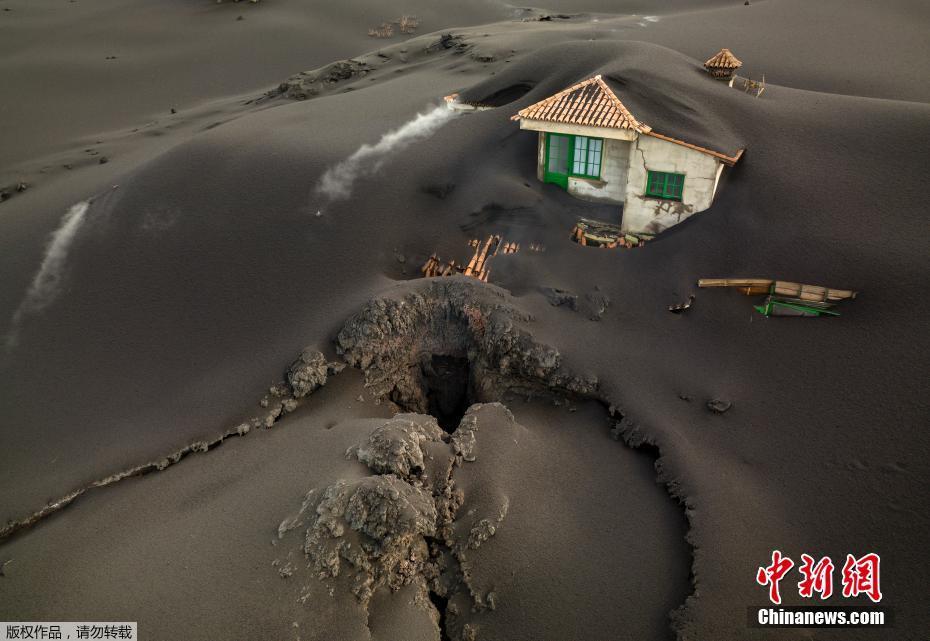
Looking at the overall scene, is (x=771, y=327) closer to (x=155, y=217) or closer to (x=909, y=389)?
(x=909, y=389)

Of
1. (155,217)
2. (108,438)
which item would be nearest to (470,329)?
(108,438)

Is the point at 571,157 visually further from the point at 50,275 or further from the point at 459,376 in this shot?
the point at 50,275

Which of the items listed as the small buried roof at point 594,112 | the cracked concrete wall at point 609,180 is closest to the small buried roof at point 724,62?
the small buried roof at point 594,112

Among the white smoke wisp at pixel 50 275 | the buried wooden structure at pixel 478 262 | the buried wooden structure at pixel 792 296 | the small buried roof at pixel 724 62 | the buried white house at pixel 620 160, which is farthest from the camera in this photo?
the small buried roof at pixel 724 62

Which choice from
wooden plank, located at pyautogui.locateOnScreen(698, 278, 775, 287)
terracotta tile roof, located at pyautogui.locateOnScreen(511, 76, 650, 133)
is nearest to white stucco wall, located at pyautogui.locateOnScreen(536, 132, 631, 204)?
terracotta tile roof, located at pyautogui.locateOnScreen(511, 76, 650, 133)

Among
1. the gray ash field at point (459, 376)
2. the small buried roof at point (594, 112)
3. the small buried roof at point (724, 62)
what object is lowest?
the gray ash field at point (459, 376)

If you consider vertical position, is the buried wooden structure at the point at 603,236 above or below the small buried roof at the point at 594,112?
below

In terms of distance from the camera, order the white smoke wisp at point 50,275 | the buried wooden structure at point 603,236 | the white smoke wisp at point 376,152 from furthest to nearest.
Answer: the white smoke wisp at point 376,152 < the buried wooden structure at point 603,236 < the white smoke wisp at point 50,275

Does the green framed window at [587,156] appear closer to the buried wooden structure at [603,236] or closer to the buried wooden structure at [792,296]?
the buried wooden structure at [603,236]
